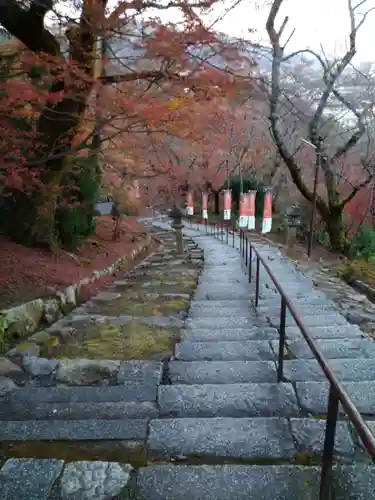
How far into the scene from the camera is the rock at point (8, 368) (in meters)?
3.48

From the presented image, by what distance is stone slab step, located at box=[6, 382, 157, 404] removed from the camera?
9.75 feet

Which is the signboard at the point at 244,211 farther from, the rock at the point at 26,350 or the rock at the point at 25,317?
the rock at the point at 26,350

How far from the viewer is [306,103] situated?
2059 centimetres

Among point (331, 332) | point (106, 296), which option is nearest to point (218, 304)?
point (331, 332)

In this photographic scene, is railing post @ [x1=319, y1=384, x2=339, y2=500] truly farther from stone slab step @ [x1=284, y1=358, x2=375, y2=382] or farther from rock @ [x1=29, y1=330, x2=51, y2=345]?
rock @ [x1=29, y1=330, x2=51, y2=345]

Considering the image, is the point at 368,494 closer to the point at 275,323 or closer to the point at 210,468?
the point at 210,468

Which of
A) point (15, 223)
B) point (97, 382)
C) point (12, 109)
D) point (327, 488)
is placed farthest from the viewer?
point (15, 223)

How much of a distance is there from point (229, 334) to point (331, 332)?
3.92 ft

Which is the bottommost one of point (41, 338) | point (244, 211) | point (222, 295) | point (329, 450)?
point (222, 295)

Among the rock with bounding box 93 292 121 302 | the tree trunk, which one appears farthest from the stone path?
the tree trunk

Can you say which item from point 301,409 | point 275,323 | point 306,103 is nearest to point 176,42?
point 275,323

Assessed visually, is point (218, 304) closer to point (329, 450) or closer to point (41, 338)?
Result: point (41, 338)

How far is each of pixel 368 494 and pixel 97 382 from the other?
2.14 meters

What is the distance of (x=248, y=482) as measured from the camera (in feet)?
6.58
